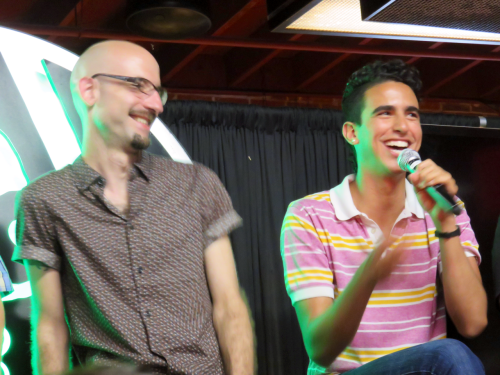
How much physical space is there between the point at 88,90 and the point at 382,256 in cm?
92

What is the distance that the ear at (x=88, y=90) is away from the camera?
183 centimetres

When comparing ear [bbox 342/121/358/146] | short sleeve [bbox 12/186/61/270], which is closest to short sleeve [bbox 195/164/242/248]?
short sleeve [bbox 12/186/61/270]

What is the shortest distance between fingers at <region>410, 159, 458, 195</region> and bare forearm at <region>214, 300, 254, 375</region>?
0.56 m

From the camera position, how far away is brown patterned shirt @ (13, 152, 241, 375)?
5.21 feet

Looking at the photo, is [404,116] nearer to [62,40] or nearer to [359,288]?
Answer: [359,288]

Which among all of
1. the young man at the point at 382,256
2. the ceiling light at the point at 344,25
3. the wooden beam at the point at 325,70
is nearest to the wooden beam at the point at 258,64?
the wooden beam at the point at 325,70

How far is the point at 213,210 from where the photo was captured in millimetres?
1802

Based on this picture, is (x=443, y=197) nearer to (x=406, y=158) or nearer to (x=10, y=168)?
(x=406, y=158)

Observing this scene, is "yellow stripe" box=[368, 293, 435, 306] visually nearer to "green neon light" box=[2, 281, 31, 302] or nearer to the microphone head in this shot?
the microphone head

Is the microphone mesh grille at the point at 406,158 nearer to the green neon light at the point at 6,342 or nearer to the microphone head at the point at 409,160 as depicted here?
the microphone head at the point at 409,160

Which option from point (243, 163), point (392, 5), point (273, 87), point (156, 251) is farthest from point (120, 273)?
point (273, 87)

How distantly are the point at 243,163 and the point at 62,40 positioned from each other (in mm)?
1319

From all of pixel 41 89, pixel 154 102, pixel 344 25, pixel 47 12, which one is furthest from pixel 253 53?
pixel 154 102

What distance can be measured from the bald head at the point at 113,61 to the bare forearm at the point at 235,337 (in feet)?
2.17
